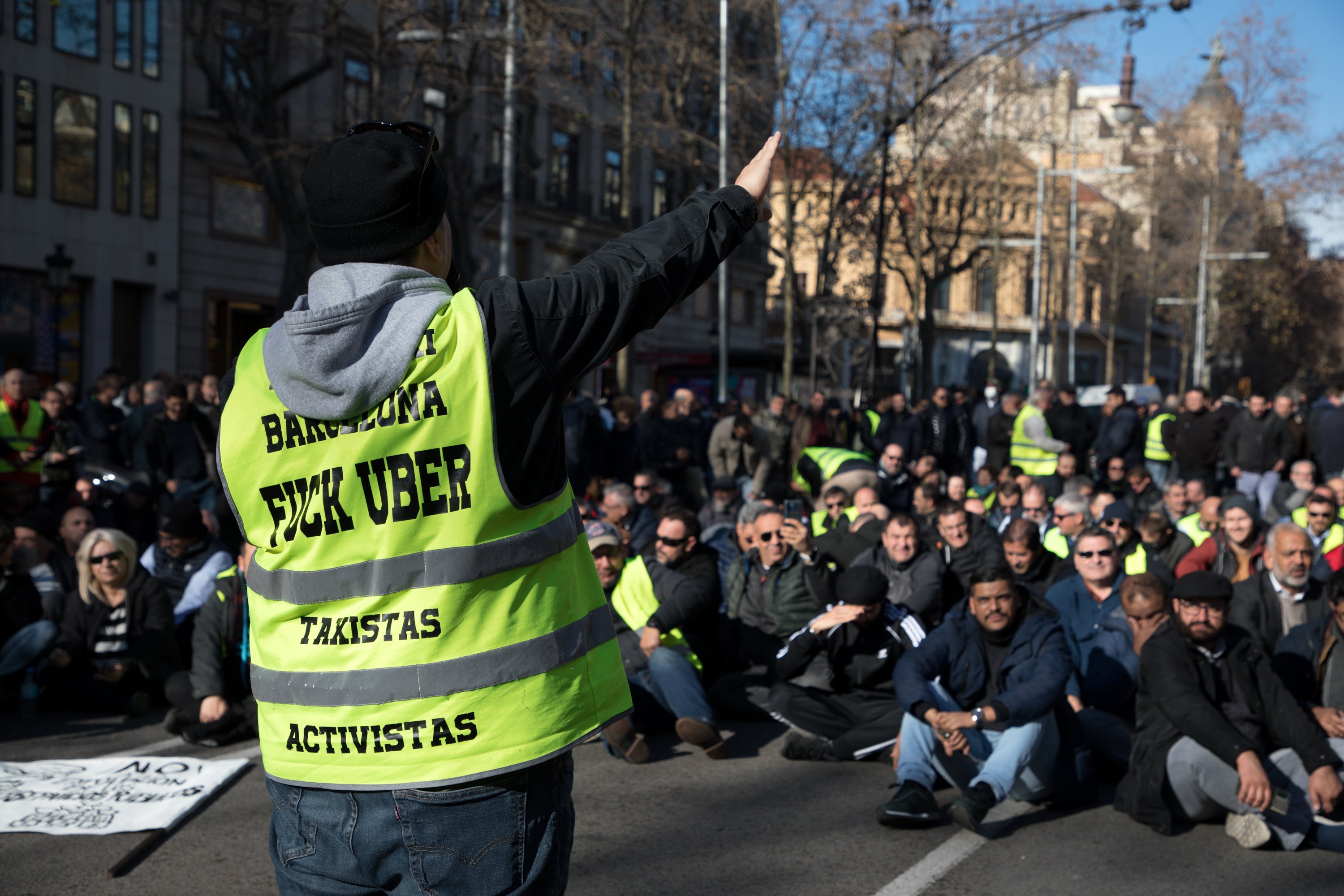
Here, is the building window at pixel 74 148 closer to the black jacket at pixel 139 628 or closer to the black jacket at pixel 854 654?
the black jacket at pixel 139 628

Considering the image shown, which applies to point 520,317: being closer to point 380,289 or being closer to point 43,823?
point 380,289

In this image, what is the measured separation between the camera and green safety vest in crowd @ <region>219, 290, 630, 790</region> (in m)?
1.83

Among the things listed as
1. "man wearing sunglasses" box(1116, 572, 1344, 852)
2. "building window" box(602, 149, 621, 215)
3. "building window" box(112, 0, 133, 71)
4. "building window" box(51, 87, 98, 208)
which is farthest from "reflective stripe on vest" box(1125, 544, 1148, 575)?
"building window" box(602, 149, 621, 215)

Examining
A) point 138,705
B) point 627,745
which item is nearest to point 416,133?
point 627,745

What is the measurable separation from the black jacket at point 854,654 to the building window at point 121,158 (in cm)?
2023

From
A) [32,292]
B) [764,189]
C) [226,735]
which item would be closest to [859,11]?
[32,292]

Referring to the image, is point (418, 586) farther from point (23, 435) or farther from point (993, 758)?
point (23, 435)

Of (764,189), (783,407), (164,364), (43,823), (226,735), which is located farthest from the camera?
(164,364)

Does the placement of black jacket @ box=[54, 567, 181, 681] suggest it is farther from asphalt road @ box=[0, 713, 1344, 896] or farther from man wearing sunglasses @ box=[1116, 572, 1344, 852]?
man wearing sunglasses @ box=[1116, 572, 1344, 852]

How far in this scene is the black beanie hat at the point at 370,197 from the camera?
1905 millimetres

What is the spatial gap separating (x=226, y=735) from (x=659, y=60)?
21964mm

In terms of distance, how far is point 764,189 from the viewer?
2062 millimetres

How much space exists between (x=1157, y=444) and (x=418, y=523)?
1645 cm

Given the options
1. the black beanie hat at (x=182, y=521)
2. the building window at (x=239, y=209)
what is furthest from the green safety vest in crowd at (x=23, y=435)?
the building window at (x=239, y=209)
